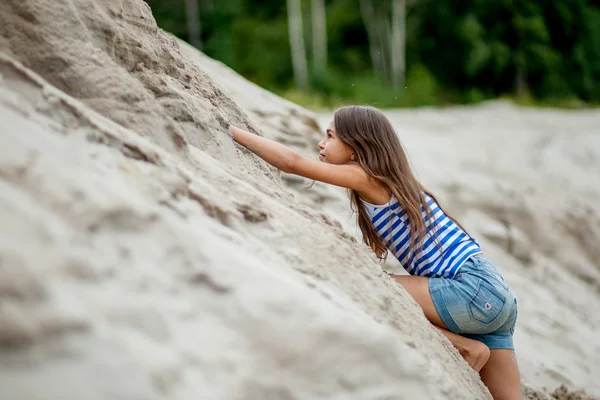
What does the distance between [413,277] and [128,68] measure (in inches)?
52.7

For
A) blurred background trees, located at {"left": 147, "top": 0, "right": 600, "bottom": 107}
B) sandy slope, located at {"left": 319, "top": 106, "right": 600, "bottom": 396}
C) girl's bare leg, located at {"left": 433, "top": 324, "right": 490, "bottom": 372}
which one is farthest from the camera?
blurred background trees, located at {"left": 147, "top": 0, "right": 600, "bottom": 107}

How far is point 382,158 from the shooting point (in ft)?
9.77

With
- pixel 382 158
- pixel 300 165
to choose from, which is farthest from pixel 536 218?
pixel 300 165

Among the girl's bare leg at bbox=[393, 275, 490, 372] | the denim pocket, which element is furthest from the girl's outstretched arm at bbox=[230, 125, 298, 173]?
the denim pocket

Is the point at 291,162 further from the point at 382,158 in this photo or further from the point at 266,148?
the point at 382,158

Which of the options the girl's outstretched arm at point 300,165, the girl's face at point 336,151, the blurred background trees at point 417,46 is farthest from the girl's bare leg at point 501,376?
the blurred background trees at point 417,46

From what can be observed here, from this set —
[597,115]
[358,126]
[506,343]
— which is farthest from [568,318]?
[597,115]

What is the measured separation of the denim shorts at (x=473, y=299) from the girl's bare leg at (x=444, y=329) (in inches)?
0.8

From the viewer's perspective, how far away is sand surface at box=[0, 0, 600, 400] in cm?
153

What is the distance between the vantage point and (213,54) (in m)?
19.4

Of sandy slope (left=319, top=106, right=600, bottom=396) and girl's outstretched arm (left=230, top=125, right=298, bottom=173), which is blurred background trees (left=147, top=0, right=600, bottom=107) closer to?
sandy slope (left=319, top=106, right=600, bottom=396)

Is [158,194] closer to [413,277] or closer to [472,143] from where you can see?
[413,277]

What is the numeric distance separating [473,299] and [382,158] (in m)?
0.64

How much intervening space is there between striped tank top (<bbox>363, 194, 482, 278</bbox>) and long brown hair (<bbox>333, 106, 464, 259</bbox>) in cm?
3
